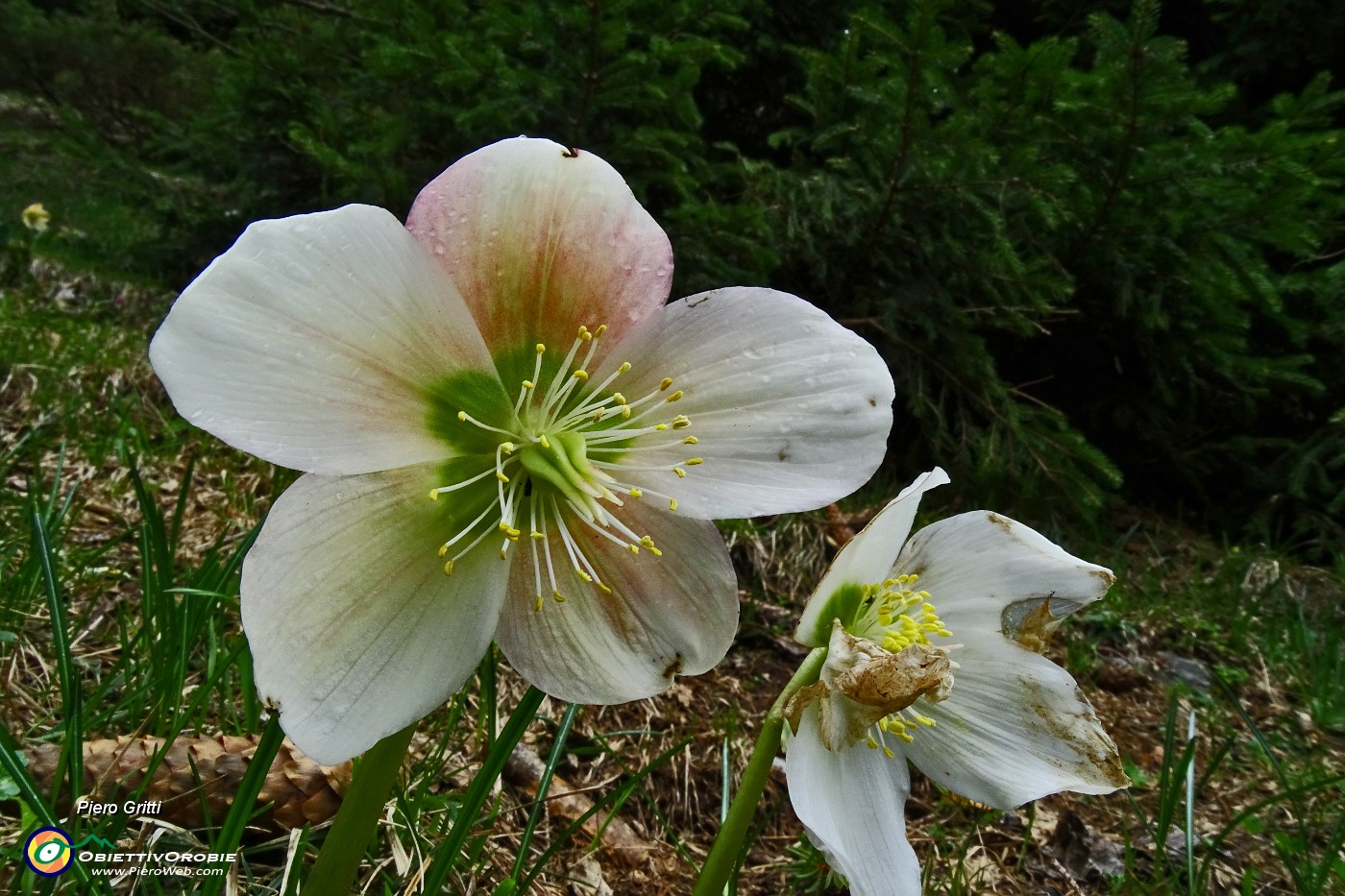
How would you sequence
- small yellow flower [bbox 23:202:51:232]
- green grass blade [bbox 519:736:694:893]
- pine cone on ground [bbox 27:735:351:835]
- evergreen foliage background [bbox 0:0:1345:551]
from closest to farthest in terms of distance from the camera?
green grass blade [bbox 519:736:694:893], pine cone on ground [bbox 27:735:351:835], evergreen foliage background [bbox 0:0:1345:551], small yellow flower [bbox 23:202:51:232]

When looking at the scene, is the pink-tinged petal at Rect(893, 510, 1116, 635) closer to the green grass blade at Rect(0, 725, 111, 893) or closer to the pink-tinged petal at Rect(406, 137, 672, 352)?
the pink-tinged petal at Rect(406, 137, 672, 352)

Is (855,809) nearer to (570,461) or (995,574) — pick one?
(995,574)

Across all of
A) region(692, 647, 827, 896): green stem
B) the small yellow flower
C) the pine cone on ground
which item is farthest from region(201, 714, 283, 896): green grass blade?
the small yellow flower

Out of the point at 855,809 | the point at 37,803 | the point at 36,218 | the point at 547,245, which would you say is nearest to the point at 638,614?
the point at 855,809

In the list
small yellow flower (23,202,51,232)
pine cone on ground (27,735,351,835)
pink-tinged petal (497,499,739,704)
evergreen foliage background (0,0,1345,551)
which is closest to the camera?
pink-tinged petal (497,499,739,704)

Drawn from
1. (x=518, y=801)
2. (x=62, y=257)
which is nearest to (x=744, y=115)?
(x=518, y=801)

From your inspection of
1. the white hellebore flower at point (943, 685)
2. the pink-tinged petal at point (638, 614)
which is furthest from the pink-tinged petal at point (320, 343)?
the white hellebore flower at point (943, 685)
